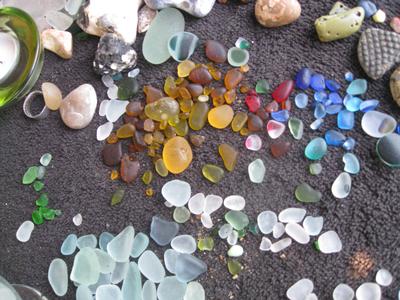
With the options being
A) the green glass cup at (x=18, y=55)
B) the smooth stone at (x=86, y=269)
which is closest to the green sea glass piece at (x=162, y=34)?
the green glass cup at (x=18, y=55)

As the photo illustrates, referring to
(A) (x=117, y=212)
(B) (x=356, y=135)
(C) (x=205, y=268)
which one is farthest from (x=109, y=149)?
(B) (x=356, y=135)

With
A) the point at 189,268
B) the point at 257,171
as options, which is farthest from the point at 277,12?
the point at 189,268

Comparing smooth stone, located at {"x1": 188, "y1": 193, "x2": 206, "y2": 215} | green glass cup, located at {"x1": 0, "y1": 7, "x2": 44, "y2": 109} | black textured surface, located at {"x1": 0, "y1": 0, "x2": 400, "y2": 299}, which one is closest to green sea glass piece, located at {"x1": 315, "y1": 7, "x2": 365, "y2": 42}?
black textured surface, located at {"x1": 0, "y1": 0, "x2": 400, "y2": 299}

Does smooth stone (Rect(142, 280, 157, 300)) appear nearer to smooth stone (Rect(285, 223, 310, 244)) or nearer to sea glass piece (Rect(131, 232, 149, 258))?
sea glass piece (Rect(131, 232, 149, 258))

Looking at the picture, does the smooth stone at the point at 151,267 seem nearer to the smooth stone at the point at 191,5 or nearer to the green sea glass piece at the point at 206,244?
the green sea glass piece at the point at 206,244

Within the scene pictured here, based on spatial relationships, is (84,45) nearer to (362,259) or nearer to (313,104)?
(313,104)

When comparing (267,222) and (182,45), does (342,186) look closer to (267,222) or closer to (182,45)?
(267,222)
